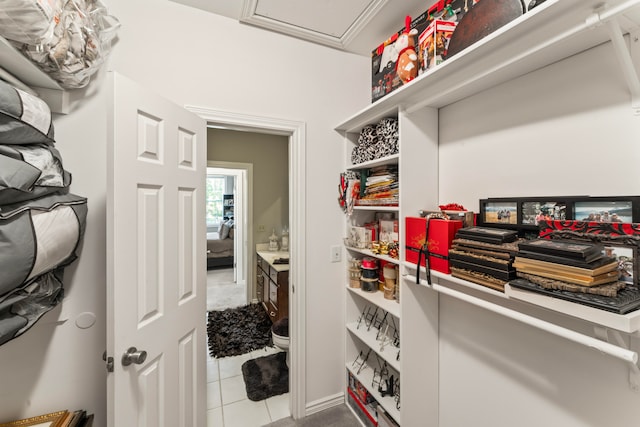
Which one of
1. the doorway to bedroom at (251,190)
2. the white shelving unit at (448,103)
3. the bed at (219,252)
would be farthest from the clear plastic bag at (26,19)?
the bed at (219,252)

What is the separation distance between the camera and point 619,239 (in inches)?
30.3

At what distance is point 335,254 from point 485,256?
1.07m

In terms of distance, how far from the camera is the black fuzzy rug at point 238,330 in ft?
8.86

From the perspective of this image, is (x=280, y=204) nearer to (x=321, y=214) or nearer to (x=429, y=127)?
(x=321, y=214)

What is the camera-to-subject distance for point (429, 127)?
1471 mm

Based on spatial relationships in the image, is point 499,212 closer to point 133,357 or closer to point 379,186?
point 379,186

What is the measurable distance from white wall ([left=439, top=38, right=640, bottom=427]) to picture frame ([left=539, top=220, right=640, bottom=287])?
0.15 meters

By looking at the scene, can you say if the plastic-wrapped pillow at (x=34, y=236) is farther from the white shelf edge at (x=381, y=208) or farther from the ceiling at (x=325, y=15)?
the white shelf edge at (x=381, y=208)

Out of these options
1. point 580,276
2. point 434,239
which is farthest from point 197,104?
point 580,276

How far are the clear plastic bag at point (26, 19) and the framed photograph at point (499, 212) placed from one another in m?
1.82


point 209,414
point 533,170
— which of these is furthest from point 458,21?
point 209,414

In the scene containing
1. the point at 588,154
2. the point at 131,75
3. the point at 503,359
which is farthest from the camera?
the point at 131,75

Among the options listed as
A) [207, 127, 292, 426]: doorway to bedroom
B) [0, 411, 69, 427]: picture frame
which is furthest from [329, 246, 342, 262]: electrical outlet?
[207, 127, 292, 426]: doorway to bedroom

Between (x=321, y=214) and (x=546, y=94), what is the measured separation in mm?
1324
